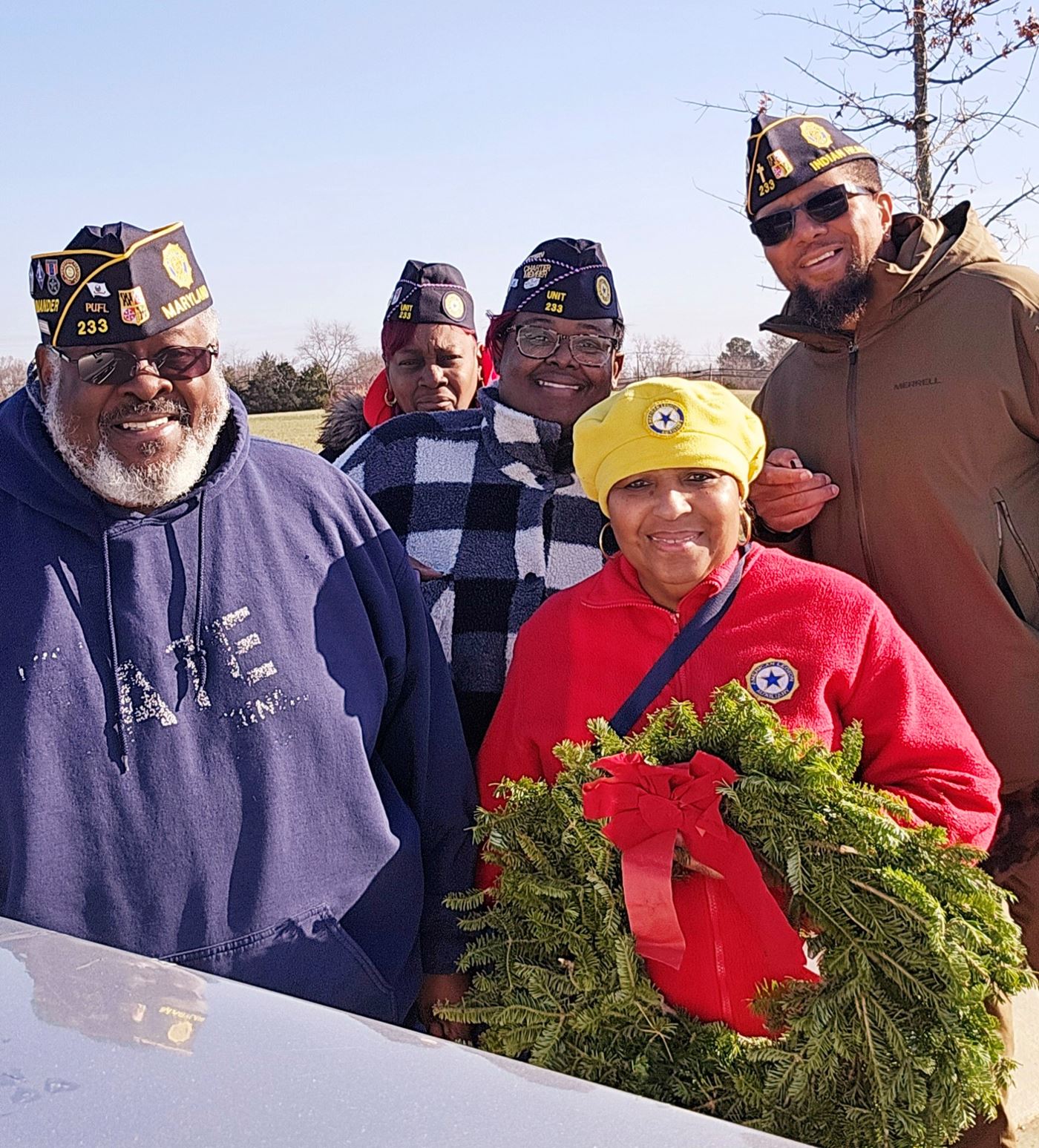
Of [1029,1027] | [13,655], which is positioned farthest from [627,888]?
[1029,1027]

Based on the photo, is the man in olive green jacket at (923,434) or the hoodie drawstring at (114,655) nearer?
the hoodie drawstring at (114,655)

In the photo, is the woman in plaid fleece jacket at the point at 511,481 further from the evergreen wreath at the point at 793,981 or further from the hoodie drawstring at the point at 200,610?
the evergreen wreath at the point at 793,981

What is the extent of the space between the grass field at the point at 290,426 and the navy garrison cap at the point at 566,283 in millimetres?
16271

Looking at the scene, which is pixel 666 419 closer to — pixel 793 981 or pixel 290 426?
pixel 793 981

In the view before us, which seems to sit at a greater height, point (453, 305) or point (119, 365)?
point (453, 305)

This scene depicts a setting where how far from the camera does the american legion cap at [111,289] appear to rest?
101 inches

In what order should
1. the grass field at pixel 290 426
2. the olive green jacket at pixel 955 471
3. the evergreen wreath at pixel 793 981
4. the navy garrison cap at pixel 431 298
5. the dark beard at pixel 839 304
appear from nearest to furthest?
the evergreen wreath at pixel 793 981
the olive green jacket at pixel 955 471
the dark beard at pixel 839 304
the navy garrison cap at pixel 431 298
the grass field at pixel 290 426

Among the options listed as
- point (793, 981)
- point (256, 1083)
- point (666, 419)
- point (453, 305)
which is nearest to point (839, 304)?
point (666, 419)

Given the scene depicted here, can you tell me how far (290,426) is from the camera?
2827cm

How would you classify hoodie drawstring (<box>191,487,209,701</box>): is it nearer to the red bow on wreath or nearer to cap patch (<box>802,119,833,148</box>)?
the red bow on wreath

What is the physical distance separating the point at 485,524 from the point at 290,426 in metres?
25.5

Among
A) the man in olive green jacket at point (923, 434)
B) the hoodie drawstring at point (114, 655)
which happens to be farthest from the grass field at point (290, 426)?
the hoodie drawstring at point (114, 655)

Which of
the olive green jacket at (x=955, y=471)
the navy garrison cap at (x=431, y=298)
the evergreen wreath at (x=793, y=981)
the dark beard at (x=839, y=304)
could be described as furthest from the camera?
the navy garrison cap at (x=431, y=298)

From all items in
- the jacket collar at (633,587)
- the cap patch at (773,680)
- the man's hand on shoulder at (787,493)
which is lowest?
the cap patch at (773,680)
